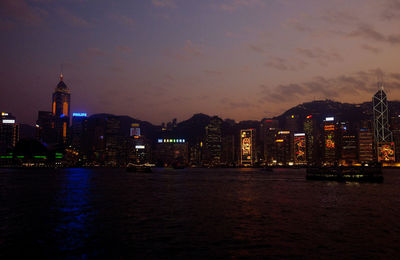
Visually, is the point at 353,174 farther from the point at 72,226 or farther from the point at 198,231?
the point at 72,226

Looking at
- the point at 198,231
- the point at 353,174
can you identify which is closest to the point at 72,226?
the point at 198,231

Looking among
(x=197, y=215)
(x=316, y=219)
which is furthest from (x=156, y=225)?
(x=316, y=219)

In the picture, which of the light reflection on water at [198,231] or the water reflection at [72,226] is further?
the water reflection at [72,226]

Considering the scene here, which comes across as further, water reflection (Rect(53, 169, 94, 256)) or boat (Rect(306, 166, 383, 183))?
boat (Rect(306, 166, 383, 183))

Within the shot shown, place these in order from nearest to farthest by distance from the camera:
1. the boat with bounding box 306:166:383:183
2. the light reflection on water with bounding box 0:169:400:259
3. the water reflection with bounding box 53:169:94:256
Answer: the light reflection on water with bounding box 0:169:400:259 < the water reflection with bounding box 53:169:94:256 < the boat with bounding box 306:166:383:183

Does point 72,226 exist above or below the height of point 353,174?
below

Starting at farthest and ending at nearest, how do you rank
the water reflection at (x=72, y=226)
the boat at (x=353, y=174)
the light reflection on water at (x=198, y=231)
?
the boat at (x=353, y=174), the water reflection at (x=72, y=226), the light reflection on water at (x=198, y=231)

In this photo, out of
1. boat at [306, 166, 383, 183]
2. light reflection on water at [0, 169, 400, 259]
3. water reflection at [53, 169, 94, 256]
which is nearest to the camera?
light reflection on water at [0, 169, 400, 259]

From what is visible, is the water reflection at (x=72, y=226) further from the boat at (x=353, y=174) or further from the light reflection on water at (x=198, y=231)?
the boat at (x=353, y=174)

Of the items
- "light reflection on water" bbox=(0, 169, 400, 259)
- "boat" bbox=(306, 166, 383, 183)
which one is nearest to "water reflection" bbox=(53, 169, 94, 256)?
"light reflection on water" bbox=(0, 169, 400, 259)

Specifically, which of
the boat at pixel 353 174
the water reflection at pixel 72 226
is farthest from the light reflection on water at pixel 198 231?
the boat at pixel 353 174

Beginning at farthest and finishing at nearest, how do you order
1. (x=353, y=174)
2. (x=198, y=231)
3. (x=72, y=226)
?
(x=353, y=174), (x=72, y=226), (x=198, y=231)

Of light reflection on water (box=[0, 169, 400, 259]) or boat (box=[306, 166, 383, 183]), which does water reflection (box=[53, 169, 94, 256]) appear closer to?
light reflection on water (box=[0, 169, 400, 259])

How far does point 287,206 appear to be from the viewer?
49.0 m
